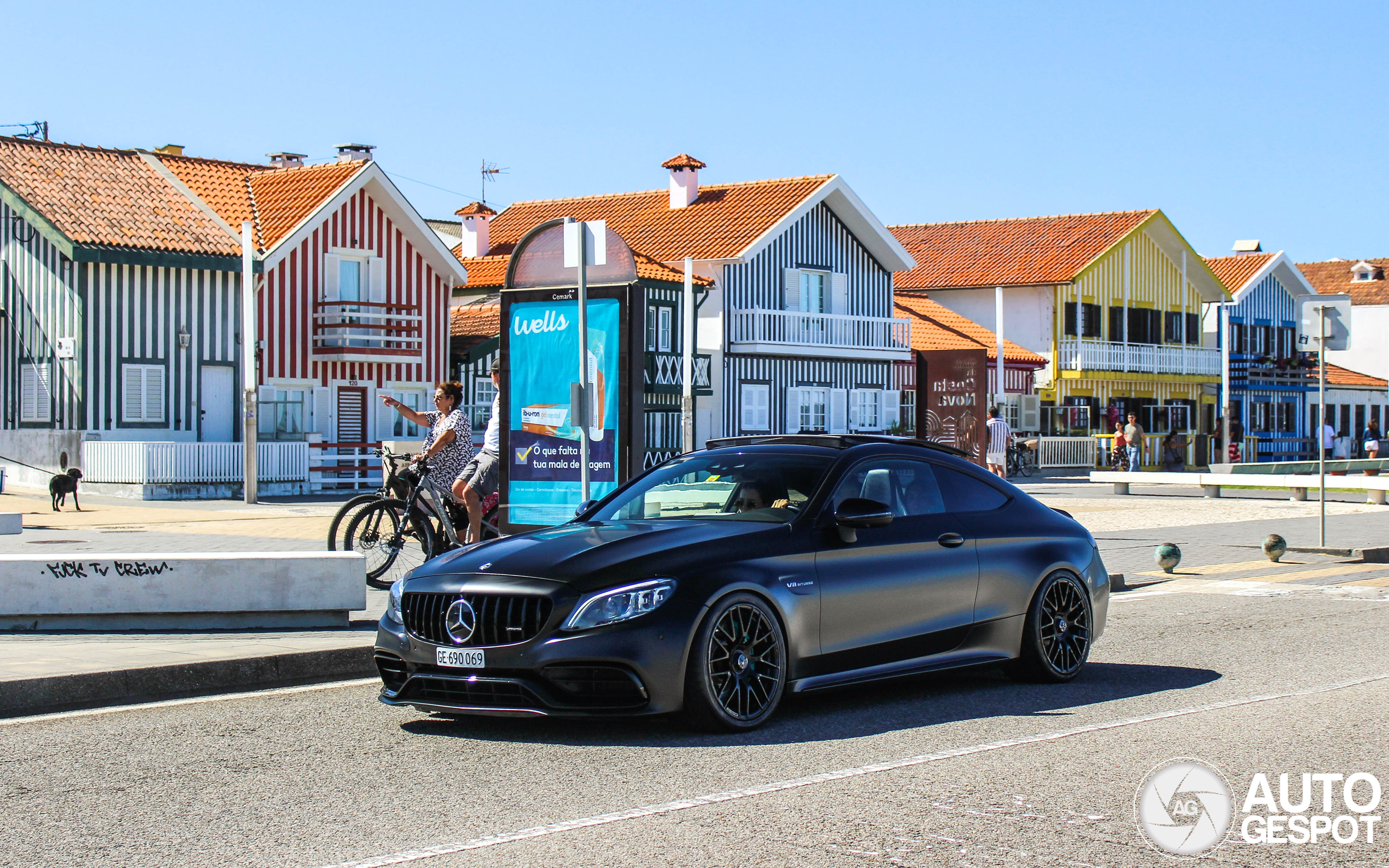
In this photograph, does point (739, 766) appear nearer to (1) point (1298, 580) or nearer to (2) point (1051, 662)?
(2) point (1051, 662)

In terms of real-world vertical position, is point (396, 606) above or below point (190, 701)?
above

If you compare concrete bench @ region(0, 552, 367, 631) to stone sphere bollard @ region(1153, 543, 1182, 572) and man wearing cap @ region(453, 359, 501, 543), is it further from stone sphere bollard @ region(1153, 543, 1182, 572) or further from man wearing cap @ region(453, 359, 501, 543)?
stone sphere bollard @ region(1153, 543, 1182, 572)

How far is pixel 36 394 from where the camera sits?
33.1 metres

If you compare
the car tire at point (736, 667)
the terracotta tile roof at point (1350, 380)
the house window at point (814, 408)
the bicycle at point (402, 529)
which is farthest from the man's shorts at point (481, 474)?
the terracotta tile roof at point (1350, 380)

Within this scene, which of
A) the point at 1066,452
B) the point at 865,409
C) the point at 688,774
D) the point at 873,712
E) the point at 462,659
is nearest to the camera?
the point at 688,774

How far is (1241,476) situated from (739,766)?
27401 mm

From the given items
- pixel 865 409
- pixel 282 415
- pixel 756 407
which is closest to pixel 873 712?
pixel 282 415

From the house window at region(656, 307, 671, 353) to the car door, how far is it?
2847 centimetres

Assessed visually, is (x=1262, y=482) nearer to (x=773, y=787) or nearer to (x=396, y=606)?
(x=396, y=606)

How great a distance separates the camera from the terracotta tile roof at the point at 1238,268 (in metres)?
63.1

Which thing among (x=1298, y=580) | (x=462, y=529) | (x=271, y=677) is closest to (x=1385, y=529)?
(x=1298, y=580)

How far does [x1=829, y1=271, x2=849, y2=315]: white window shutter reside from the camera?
44500mm

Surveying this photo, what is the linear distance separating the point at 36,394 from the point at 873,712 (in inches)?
1137

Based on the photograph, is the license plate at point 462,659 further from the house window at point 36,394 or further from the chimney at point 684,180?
the chimney at point 684,180
